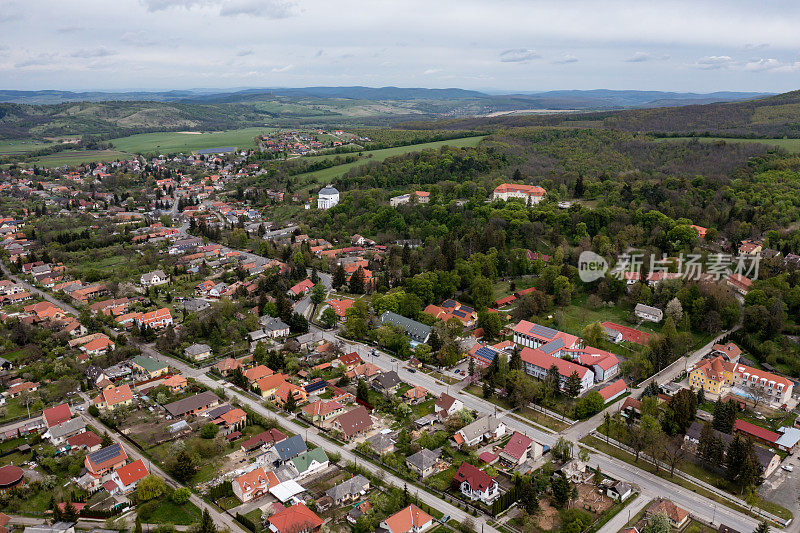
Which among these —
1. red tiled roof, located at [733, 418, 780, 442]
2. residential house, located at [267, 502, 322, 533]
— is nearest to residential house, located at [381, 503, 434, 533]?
residential house, located at [267, 502, 322, 533]

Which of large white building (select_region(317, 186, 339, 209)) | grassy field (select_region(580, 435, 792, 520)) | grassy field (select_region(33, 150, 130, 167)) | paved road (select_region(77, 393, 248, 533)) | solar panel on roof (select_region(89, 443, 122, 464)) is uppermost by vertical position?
grassy field (select_region(33, 150, 130, 167))

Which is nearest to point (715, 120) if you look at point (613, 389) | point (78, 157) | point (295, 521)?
point (613, 389)

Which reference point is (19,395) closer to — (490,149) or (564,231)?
(564,231)

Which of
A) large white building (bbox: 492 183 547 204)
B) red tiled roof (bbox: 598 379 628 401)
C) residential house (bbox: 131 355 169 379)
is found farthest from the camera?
large white building (bbox: 492 183 547 204)

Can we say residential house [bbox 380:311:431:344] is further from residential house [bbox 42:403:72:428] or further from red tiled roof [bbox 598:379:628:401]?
residential house [bbox 42:403:72:428]

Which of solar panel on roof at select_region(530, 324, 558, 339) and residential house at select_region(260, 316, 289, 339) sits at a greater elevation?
solar panel on roof at select_region(530, 324, 558, 339)

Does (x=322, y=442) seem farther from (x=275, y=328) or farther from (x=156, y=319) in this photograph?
(x=156, y=319)
